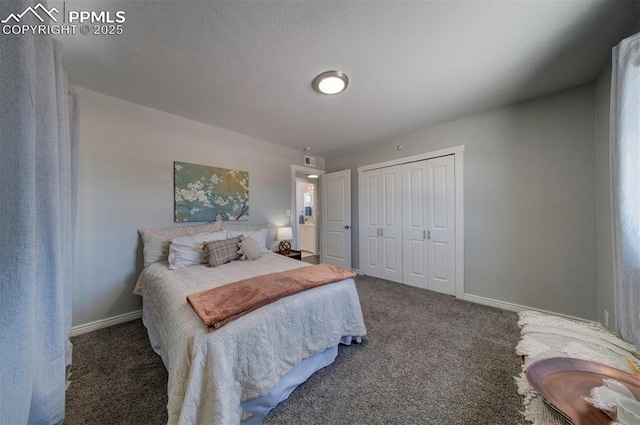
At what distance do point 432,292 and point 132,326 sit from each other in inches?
150

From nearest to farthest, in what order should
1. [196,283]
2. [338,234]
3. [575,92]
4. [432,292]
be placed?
[196,283] < [575,92] < [432,292] < [338,234]

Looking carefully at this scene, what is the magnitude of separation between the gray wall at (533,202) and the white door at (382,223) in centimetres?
94

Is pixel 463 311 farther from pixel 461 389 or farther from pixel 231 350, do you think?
pixel 231 350

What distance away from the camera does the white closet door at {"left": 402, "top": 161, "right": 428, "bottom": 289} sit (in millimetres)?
3254

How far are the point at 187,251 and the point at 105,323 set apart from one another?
1144mm

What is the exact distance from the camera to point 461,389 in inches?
56.6

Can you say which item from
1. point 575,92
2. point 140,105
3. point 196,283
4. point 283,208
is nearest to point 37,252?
point 196,283

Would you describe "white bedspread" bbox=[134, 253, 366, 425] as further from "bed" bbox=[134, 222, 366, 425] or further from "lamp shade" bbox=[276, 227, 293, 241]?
"lamp shade" bbox=[276, 227, 293, 241]

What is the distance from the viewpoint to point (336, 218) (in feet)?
14.4

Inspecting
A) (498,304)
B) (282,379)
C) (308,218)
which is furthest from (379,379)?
Result: (308,218)

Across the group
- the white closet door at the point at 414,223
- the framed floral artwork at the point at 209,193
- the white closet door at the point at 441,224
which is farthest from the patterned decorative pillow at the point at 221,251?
the white closet door at the point at 441,224

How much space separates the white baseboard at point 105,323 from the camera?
212 centimetres

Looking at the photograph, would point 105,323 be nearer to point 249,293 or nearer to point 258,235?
point 258,235

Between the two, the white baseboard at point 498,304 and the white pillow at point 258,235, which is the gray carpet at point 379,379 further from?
the white pillow at point 258,235
